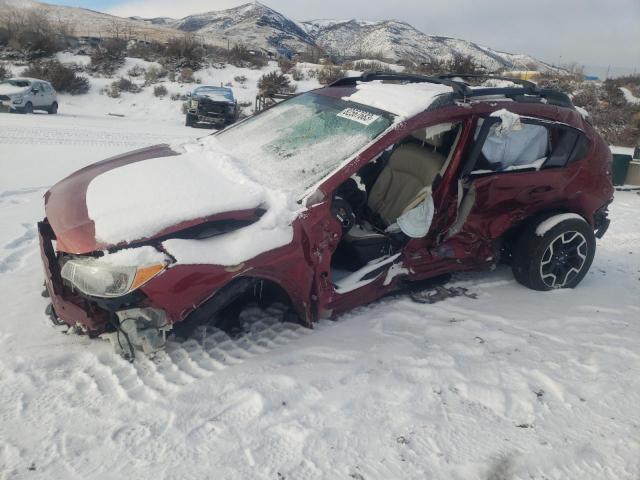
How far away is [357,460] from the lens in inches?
89.0

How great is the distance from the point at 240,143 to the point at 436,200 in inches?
63.5

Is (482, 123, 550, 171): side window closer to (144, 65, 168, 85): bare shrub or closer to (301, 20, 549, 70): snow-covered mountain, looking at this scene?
(144, 65, 168, 85): bare shrub

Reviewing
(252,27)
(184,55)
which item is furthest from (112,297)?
(252,27)

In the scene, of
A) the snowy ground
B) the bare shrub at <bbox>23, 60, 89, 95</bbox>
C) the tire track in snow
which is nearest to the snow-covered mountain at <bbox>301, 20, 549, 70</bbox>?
the bare shrub at <bbox>23, 60, 89, 95</bbox>

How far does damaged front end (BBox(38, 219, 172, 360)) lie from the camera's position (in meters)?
2.56

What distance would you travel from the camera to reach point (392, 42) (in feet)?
253

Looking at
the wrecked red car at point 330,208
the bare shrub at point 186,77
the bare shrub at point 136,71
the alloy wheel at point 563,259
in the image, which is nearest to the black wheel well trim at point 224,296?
the wrecked red car at point 330,208

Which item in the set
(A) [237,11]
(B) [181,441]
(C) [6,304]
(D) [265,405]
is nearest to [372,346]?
(D) [265,405]

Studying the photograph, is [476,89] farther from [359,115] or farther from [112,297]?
[112,297]

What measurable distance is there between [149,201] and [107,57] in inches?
1105

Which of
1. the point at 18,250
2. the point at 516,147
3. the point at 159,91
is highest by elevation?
the point at 516,147

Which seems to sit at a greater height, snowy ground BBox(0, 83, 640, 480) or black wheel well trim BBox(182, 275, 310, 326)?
black wheel well trim BBox(182, 275, 310, 326)

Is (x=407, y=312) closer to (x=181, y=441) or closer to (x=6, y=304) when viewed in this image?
(x=181, y=441)

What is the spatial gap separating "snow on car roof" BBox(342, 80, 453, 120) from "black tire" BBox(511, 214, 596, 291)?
1.41 m
